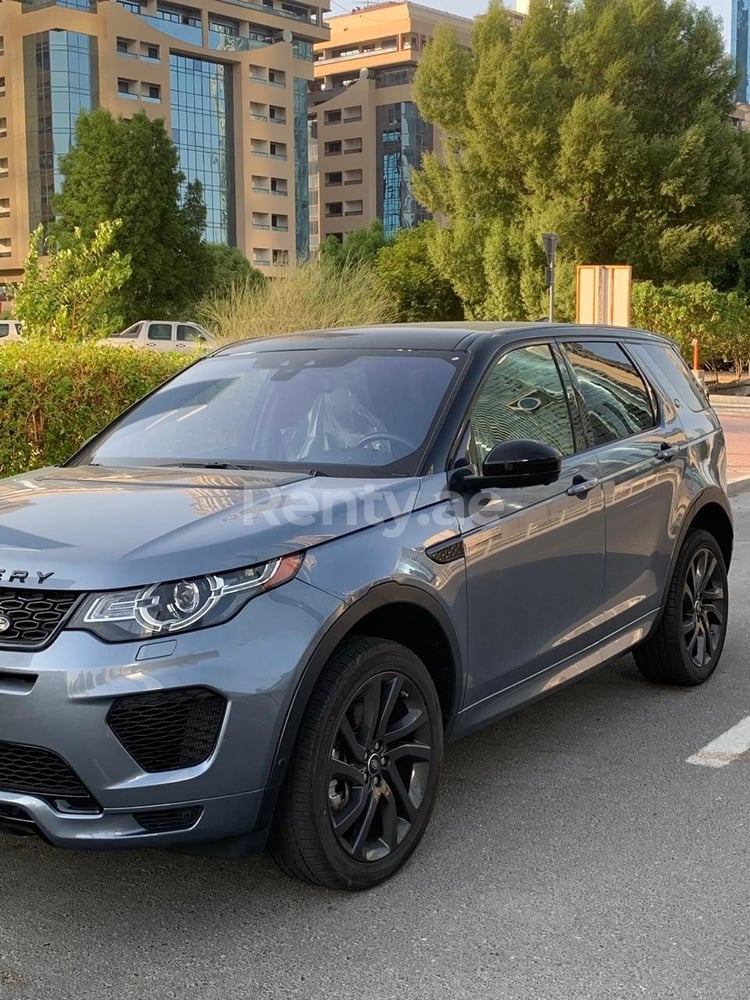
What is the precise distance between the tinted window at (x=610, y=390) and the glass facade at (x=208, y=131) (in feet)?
283

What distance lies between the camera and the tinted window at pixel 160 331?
118 feet

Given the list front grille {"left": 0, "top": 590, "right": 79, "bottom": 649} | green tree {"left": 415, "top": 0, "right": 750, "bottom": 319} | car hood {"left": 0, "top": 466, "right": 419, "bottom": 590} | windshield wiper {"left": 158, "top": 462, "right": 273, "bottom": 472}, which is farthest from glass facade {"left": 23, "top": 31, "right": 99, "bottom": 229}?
front grille {"left": 0, "top": 590, "right": 79, "bottom": 649}

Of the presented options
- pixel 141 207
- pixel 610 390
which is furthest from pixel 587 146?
pixel 610 390

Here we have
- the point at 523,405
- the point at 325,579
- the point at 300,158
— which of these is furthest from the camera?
the point at 300,158

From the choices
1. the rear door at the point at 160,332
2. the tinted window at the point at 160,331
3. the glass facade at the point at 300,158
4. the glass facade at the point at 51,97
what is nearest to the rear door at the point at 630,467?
the rear door at the point at 160,332

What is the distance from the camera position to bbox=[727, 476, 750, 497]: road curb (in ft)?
45.7

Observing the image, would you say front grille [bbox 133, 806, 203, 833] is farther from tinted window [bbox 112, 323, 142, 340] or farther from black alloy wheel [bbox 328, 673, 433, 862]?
tinted window [bbox 112, 323, 142, 340]

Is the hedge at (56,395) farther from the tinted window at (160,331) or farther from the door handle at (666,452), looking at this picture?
the tinted window at (160,331)

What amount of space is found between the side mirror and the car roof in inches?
22.9

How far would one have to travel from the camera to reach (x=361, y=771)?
3467 mm

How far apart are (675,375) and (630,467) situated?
3.45ft

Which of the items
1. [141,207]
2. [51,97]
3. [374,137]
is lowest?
[141,207]

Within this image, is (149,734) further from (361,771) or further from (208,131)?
(208,131)

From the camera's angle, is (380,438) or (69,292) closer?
(380,438)
